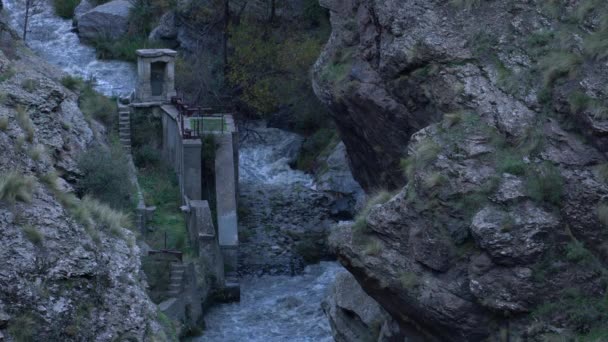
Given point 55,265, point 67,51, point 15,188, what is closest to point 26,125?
point 15,188

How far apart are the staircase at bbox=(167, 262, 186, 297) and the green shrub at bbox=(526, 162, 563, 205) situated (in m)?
9.21

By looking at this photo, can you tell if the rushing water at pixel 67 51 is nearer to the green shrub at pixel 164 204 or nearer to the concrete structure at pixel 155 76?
the concrete structure at pixel 155 76

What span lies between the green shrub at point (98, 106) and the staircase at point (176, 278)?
619 centimetres

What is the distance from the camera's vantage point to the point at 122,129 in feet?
95.3

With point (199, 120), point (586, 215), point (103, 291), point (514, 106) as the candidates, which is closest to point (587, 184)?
point (586, 215)

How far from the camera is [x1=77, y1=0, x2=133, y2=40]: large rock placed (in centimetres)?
3869

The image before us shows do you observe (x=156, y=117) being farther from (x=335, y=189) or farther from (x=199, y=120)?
(x=335, y=189)

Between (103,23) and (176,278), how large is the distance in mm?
19652

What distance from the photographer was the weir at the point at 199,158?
79.7 feet

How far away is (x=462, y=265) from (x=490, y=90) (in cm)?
364

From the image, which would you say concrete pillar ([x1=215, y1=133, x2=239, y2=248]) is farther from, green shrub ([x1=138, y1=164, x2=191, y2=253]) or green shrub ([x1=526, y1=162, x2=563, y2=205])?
green shrub ([x1=526, y1=162, x2=563, y2=205])

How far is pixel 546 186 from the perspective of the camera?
15234mm

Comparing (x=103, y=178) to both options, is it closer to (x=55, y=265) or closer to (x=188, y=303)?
(x=188, y=303)

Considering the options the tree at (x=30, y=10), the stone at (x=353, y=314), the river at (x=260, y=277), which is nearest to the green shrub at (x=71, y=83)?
the river at (x=260, y=277)
